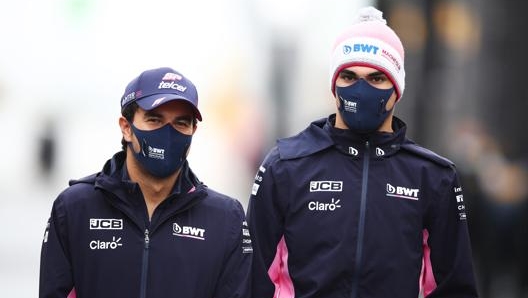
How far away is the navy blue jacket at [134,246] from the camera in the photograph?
152 inches

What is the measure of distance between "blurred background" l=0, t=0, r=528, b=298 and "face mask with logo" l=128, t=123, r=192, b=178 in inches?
189

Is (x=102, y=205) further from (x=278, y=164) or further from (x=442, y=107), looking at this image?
(x=442, y=107)

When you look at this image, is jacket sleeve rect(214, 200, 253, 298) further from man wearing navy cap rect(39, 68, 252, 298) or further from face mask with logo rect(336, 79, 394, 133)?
face mask with logo rect(336, 79, 394, 133)

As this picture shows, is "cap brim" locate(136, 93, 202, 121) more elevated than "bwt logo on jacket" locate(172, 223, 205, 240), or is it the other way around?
"cap brim" locate(136, 93, 202, 121)

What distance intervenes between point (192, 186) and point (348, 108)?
62 centimetres

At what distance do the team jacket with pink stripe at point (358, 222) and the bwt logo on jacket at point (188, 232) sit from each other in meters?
0.40

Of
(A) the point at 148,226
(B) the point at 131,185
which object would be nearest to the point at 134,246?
(A) the point at 148,226

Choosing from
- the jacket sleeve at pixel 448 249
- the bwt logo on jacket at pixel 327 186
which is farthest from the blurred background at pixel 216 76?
the jacket sleeve at pixel 448 249

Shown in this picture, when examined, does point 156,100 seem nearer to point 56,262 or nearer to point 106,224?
point 106,224

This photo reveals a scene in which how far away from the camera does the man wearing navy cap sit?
3.86m

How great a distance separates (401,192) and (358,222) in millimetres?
189

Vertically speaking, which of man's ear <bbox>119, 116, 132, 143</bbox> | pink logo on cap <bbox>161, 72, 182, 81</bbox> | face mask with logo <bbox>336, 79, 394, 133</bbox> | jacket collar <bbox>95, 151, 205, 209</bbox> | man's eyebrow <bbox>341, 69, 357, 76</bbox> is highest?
man's eyebrow <bbox>341, 69, 357, 76</bbox>

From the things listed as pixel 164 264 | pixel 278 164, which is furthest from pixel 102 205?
pixel 278 164

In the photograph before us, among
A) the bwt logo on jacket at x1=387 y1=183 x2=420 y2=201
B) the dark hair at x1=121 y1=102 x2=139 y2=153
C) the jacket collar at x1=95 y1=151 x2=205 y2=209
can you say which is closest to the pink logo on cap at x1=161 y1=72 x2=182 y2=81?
the dark hair at x1=121 y1=102 x2=139 y2=153
